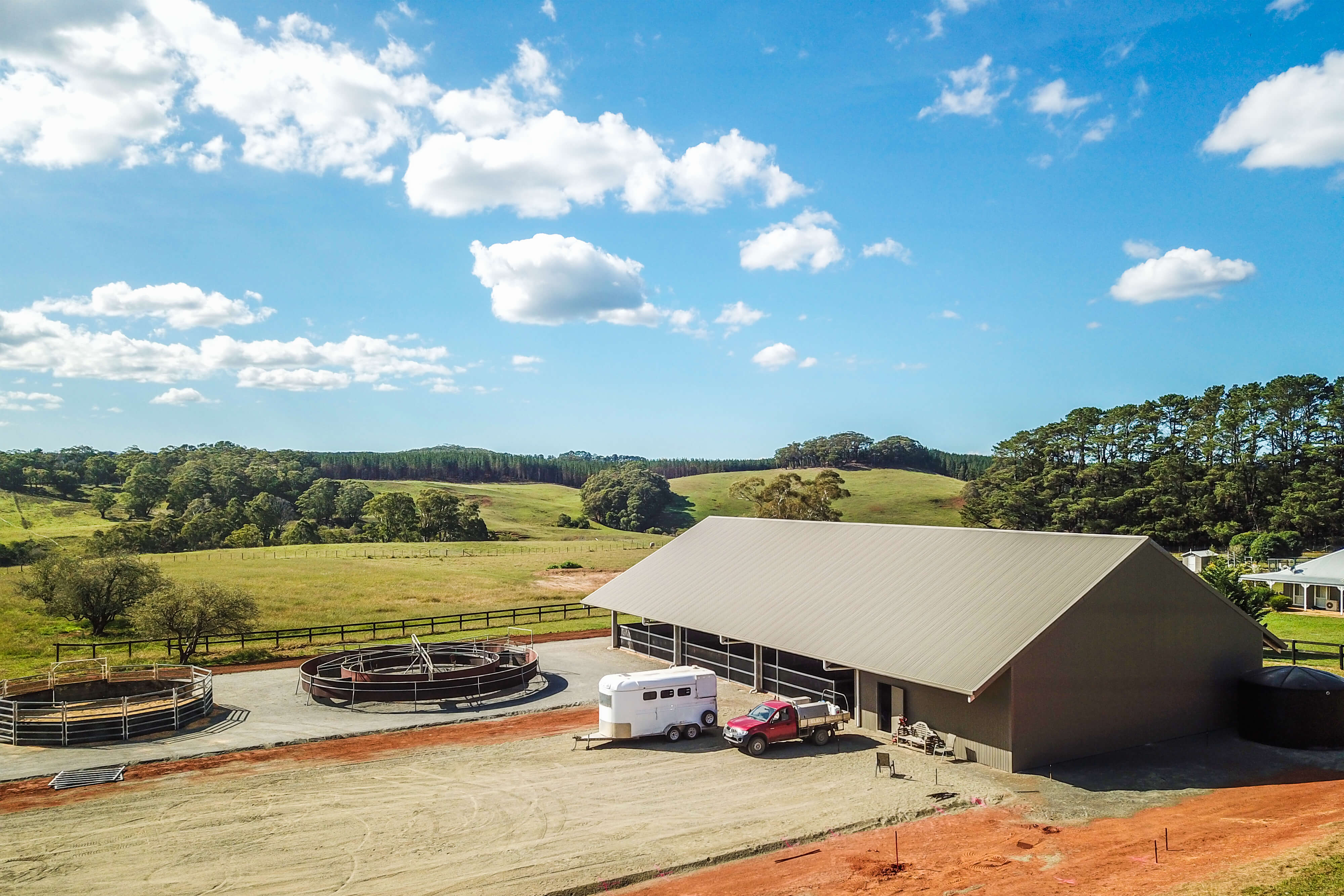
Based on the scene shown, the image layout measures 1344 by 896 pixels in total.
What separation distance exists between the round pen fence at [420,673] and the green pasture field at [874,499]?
78.7 m

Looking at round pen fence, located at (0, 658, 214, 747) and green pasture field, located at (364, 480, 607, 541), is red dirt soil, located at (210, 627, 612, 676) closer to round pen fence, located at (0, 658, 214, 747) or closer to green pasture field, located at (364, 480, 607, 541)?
round pen fence, located at (0, 658, 214, 747)

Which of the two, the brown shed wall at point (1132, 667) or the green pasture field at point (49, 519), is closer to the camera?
the brown shed wall at point (1132, 667)

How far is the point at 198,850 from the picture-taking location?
1684 centimetres

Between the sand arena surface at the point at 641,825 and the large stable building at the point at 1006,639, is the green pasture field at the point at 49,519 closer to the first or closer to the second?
the sand arena surface at the point at 641,825

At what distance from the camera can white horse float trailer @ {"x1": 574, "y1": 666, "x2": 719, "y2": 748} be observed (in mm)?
24359

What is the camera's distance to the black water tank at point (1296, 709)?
22.8 meters

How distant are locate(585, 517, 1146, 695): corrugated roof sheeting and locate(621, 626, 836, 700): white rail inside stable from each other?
158 centimetres

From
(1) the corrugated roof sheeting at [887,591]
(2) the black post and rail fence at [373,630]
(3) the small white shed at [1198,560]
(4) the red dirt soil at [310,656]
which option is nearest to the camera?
(1) the corrugated roof sheeting at [887,591]

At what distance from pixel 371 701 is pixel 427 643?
896cm

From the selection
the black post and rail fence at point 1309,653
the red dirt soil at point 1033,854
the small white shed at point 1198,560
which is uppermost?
the small white shed at point 1198,560

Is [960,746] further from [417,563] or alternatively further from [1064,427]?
[1064,427]

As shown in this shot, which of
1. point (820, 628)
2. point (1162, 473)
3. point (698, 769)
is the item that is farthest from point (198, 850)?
point (1162, 473)

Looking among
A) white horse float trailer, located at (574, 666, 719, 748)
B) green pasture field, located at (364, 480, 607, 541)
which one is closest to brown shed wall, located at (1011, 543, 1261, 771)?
white horse float trailer, located at (574, 666, 719, 748)

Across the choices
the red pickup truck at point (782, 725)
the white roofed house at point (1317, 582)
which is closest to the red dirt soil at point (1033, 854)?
the red pickup truck at point (782, 725)
